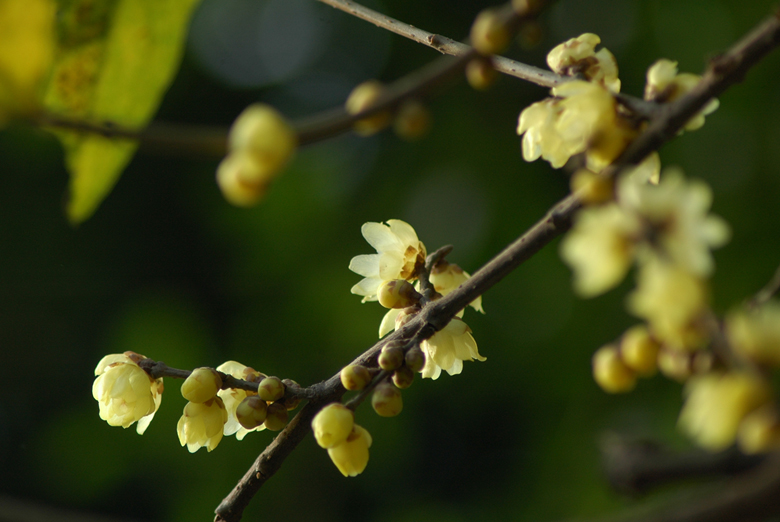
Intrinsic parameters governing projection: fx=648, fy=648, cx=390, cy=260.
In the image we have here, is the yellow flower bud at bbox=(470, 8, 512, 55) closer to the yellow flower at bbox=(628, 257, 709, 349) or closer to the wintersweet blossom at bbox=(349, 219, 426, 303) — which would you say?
the yellow flower at bbox=(628, 257, 709, 349)

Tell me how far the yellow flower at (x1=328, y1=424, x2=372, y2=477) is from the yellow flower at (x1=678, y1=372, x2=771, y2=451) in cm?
23

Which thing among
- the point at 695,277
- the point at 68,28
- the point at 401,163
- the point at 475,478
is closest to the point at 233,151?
the point at 695,277

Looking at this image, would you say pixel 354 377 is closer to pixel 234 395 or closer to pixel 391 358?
pixel 391 358

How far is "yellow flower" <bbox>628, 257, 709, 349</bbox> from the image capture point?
27cm

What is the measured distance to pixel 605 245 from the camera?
0.30m

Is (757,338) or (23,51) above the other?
(23,51)

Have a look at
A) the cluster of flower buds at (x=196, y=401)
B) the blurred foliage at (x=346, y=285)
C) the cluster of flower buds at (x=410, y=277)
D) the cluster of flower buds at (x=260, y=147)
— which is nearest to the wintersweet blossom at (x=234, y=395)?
the cluster of flower buds at (x=196, y=401)

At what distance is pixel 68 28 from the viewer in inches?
25.4

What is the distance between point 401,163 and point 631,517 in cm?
282

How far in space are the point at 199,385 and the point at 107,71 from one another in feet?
1.13

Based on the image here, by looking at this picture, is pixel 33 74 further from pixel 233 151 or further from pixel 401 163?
pixel 401 163

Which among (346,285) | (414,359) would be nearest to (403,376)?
(414,359)

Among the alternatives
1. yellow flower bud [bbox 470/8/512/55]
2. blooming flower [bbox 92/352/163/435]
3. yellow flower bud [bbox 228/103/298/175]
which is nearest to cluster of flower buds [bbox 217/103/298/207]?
yellow flower bud [bbox 228/103/298/175]

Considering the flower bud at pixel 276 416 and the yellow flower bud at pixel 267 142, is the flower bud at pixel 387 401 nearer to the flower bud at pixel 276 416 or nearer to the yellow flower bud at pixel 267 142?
the flower bud at pixel 276 416
